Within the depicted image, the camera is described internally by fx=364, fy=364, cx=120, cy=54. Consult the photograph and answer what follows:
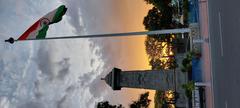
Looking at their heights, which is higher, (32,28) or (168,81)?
(32,28)

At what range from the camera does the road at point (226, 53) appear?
13852 mm

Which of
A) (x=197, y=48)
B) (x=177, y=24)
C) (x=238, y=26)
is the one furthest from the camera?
(x=177, y=24)

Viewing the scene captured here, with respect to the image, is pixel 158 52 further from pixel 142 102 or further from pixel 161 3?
pixel 142 102

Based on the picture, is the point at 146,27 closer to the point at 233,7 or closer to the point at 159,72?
the point at 159,72

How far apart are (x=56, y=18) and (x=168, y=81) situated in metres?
14.5

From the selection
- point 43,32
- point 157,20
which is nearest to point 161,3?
point 157,20

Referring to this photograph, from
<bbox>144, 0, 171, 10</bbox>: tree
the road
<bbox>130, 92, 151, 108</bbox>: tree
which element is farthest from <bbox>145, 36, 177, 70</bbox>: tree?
the road

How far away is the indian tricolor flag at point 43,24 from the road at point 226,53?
793 centimetres

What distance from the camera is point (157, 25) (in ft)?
188

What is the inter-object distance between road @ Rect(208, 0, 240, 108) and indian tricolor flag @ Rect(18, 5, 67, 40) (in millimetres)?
7934

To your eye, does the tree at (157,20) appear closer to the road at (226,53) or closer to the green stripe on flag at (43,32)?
the road at (226,53)

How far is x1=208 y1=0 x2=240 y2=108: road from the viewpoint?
13852mm

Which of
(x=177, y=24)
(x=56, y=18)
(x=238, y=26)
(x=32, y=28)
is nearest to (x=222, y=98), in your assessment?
(x=238, y=26)

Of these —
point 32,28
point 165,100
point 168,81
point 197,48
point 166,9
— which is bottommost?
point 165,100
